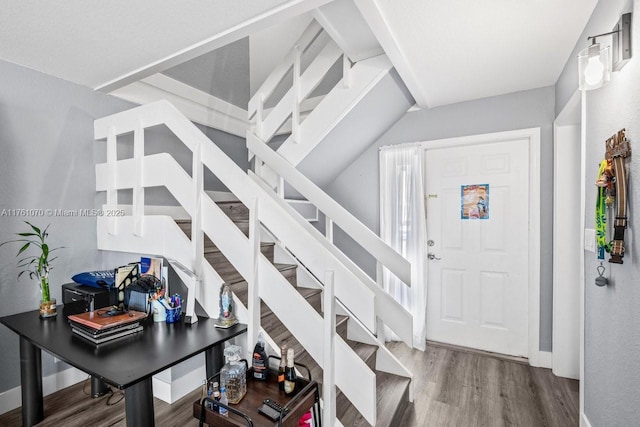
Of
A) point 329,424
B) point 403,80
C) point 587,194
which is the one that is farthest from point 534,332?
point 403,80

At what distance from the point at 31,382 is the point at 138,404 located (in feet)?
3.72

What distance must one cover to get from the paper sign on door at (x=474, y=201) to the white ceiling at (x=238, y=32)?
107cm

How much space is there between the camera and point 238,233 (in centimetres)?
177

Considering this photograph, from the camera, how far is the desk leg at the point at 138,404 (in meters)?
1.20

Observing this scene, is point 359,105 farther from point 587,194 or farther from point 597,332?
point 597,332

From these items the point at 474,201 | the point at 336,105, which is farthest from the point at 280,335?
the point at 474,201

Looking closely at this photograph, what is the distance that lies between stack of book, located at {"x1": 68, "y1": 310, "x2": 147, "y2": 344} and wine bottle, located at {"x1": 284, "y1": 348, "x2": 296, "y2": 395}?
833 mm

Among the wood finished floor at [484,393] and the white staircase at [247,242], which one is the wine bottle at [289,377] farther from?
the wood finished floor at [484,393]

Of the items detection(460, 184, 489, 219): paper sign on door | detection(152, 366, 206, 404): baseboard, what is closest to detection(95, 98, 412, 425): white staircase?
detection(152, 366, 206, 404): baseboard

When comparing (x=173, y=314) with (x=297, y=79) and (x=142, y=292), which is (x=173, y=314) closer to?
(x=142, y=292)

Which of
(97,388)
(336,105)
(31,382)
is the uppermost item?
(336,105)

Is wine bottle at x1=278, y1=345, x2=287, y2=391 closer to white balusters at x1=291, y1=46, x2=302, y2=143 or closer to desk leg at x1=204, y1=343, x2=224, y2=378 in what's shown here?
desk leg at x1=204, y1=343, x2=224, y2=378

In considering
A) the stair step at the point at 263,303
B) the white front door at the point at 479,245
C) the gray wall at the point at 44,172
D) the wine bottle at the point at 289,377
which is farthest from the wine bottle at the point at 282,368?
the white front door at the point at 479,245

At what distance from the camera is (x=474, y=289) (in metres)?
3.13
